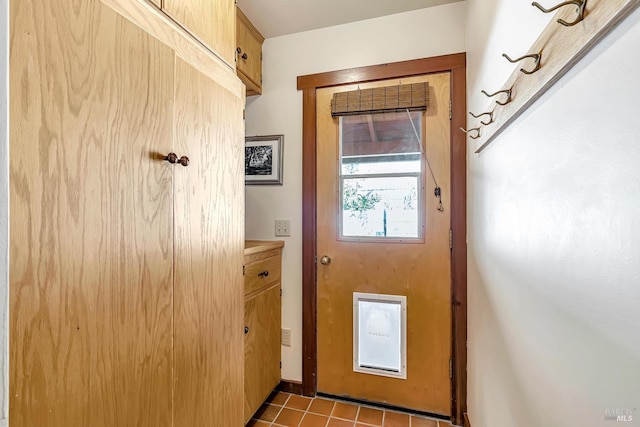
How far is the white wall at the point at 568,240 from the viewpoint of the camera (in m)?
0.41

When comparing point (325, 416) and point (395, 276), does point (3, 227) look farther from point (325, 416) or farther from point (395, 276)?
point (325, 416)

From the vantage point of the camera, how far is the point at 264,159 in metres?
2.05

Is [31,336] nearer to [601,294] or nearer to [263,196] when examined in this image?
[601,294]

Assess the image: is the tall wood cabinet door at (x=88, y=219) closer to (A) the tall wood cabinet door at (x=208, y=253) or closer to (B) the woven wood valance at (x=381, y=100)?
(A) the tall wood cabinet door at (x=208, y=253)

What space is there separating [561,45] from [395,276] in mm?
1446

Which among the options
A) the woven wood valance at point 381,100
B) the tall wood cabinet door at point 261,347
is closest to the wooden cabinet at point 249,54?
the woven wood valance at point 381,100

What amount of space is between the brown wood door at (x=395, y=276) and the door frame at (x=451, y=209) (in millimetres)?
35

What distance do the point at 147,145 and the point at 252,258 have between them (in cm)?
97

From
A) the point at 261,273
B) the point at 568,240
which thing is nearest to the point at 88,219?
the point at 568,240

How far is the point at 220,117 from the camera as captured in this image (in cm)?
110

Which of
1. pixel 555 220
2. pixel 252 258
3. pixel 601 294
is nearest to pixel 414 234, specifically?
pixel 252 258

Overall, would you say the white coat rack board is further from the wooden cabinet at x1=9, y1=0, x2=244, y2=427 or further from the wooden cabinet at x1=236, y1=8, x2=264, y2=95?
the wooden cabinet at x1=236, y1=8, x2=264, y2=95

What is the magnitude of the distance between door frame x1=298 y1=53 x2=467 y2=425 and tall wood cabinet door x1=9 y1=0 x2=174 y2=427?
1137 millimetres

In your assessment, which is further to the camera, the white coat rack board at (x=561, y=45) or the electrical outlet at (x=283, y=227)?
the electrical outlet at (x=283, y=227)
